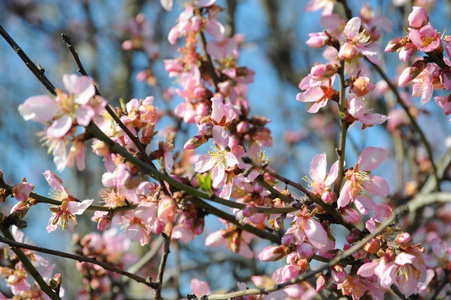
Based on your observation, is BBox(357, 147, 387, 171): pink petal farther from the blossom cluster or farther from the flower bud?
the flower bud

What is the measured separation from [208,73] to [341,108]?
3.61 feet

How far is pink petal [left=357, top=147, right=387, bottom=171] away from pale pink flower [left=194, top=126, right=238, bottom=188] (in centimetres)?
49

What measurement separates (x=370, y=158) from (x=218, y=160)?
0.58 meters

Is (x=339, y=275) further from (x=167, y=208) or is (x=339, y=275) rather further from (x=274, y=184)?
(x=167, y=208)

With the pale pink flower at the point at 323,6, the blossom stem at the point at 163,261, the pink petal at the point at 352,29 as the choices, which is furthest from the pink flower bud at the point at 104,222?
the pale pink flower at the point at 323,6

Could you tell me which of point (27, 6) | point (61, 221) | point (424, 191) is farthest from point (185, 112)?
point (27, 6)

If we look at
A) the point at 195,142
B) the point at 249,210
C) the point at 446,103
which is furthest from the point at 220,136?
the point at 446,103

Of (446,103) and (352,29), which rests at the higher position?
(352,29)

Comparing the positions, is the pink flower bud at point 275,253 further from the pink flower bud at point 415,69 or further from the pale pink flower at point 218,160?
the pink flower bud at point 415,69

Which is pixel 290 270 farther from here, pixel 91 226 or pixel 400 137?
pixel 91 226

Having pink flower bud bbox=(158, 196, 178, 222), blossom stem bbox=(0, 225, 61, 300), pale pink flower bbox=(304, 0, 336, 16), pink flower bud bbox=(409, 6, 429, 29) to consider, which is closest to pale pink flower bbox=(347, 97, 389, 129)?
pink flower bud bbox=(409, 6, 429, 29)

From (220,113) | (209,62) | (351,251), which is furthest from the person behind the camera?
(209,62)

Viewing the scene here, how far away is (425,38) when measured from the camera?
1.58m

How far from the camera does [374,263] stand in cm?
150
